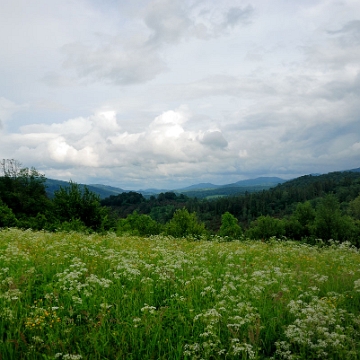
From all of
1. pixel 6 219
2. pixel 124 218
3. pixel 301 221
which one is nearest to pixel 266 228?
pixel 301 221

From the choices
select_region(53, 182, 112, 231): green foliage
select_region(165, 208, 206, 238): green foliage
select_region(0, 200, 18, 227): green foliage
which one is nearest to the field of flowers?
select_region(53, 182, 112, 231): green foliage

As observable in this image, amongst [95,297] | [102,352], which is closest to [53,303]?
[95,297]

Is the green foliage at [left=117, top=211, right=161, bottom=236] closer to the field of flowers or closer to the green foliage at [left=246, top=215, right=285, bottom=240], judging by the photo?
the green foliage at [left=246, top=215, right=285, bottom=240]

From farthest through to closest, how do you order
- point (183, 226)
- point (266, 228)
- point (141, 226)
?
point (266, 228) < point (141, 226) < point (183, 226)

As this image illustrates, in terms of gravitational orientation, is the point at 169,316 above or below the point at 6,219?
above

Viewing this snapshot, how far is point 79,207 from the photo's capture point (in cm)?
3591

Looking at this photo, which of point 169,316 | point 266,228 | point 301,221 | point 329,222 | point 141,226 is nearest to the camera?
point 169,316

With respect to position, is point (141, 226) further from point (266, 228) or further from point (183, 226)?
point (266, 228)

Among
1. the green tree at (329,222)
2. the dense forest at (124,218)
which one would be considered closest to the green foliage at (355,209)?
the dense forest at (124,218)

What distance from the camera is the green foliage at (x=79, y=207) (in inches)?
1400

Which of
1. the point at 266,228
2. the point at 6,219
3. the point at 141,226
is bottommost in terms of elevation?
the point at 266,228

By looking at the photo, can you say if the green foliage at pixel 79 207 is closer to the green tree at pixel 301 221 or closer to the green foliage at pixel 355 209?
the green tree at pixel 301 221

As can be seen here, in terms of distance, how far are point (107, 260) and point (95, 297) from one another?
320 centimetres

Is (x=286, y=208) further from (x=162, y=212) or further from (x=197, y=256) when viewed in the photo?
(x=197, y=256)
